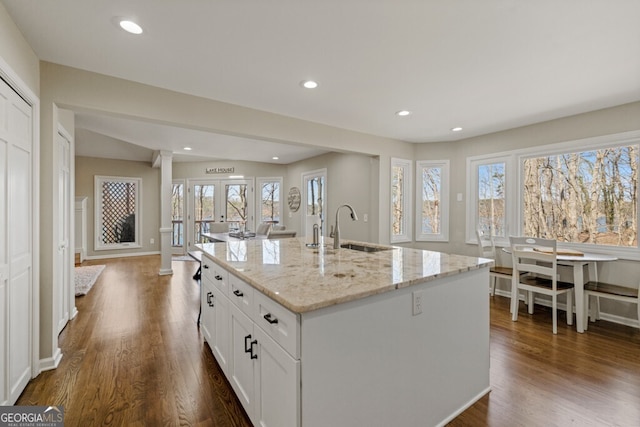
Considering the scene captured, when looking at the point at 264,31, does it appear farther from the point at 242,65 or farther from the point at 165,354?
the point at 165,354

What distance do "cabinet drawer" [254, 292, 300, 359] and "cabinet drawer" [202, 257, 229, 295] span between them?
60 cm

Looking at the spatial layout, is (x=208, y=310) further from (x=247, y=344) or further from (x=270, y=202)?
(x=270, y=202)

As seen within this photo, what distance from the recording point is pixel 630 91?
288cm

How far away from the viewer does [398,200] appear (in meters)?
5.12

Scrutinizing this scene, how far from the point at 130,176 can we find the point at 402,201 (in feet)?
22.2

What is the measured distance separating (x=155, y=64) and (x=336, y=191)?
4065 mm

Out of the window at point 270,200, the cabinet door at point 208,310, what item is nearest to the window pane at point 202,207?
the window at point 270,200

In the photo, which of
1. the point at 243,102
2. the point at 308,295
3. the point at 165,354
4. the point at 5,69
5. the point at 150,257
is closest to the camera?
the point at 308,295

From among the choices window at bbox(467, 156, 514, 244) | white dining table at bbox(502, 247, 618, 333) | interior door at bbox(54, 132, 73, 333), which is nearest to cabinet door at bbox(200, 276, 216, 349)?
interior door at bbox(54, 132, 73, 333)

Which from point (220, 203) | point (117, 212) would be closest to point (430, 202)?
point (220, 203)

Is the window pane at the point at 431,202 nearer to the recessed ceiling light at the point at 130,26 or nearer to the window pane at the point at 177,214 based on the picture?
the recessed ceiling light at the point at 130,26

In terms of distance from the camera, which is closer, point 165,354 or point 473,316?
point 473,316

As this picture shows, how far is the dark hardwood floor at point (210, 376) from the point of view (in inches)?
71.3

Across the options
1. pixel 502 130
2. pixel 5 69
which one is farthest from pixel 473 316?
pixel 502 130
